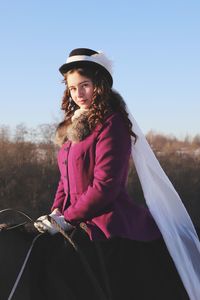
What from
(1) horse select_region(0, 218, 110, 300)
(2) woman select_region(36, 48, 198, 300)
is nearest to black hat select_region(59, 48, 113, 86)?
(2) woman select_region(36, 48, 198, 300)

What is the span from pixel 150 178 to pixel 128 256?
0.50m

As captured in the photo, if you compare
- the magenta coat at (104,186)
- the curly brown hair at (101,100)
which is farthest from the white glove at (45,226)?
the curly brown hair at (101,100)

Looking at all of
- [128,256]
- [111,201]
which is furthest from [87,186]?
[128,256]

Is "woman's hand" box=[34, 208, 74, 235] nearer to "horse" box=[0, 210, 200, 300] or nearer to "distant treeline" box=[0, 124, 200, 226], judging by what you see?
"horse" box=[0, 210, 200, 300]

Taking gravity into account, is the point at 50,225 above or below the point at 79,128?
below

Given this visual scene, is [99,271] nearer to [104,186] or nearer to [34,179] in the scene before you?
[104,186]

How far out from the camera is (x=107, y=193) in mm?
3264

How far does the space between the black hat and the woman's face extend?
52 millimetres

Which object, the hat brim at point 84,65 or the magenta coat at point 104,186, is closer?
the magenta coat at point 104,186

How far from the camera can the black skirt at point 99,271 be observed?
3.23 meters

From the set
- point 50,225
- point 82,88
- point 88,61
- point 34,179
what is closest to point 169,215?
point 50,225

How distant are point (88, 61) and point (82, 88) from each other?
0.15 meters

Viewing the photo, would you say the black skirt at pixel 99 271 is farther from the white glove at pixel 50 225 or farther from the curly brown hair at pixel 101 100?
the curly brown hair at pixel 101 100

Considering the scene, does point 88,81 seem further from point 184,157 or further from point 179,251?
point 184,157
